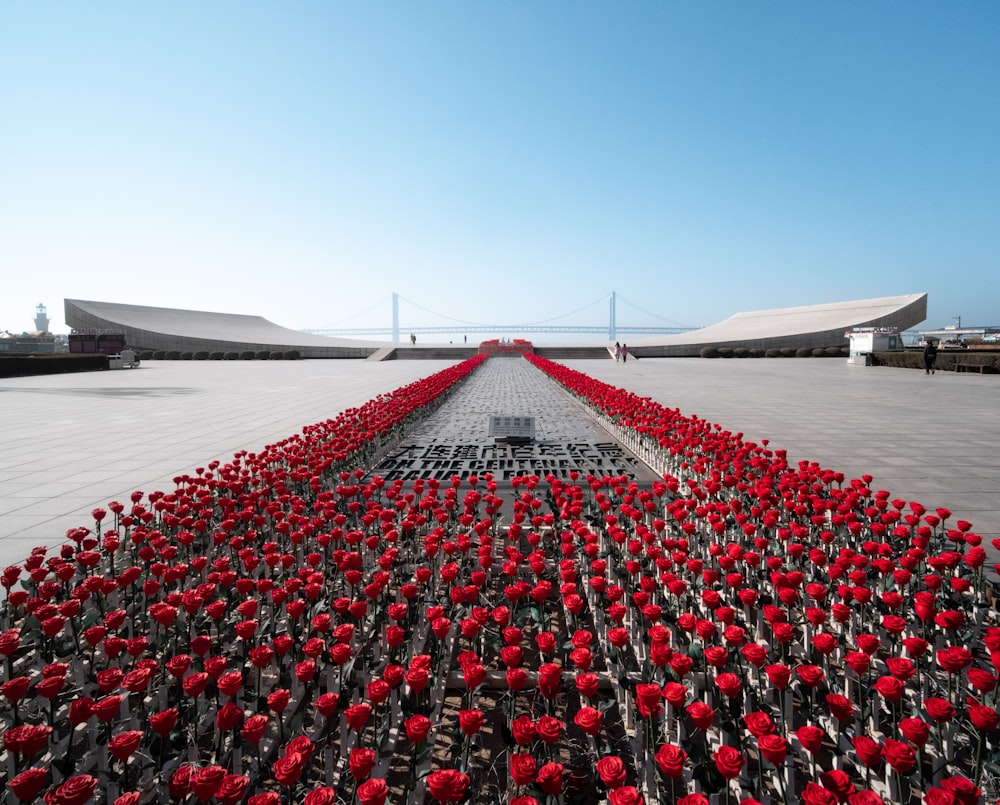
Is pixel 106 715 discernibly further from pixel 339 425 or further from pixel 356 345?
pixel 356 345

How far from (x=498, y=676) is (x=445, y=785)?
1.17 metres

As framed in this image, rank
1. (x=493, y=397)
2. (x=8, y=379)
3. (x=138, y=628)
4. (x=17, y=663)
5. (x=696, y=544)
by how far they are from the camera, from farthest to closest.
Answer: (x=8, y=379), (x=493, y=397), (x=696, y=544), (x=138, y=628), (x=17, y=663)

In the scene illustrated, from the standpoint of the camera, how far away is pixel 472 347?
148 feet

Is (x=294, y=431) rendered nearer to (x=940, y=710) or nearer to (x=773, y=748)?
(x=773, y=748)

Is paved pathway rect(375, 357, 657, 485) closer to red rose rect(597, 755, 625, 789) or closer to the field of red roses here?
the field of red roses

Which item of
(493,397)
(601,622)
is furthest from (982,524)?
(493,397)

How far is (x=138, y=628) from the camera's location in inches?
103

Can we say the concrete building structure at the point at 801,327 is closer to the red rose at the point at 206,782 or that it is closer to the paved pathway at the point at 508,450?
the paved pathway at the point at 508,450

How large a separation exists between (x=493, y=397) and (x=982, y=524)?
10681 mm

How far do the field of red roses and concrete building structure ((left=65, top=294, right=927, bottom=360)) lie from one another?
3516 cm

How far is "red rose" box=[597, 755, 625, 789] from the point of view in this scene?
131 centimetres

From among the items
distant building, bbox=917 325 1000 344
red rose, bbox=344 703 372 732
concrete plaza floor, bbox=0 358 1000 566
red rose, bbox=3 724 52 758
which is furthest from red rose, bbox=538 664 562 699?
distant building, bbox=917 325 1000 344

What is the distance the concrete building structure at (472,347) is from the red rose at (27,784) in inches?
1442

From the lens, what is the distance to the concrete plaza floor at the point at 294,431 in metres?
5.36
